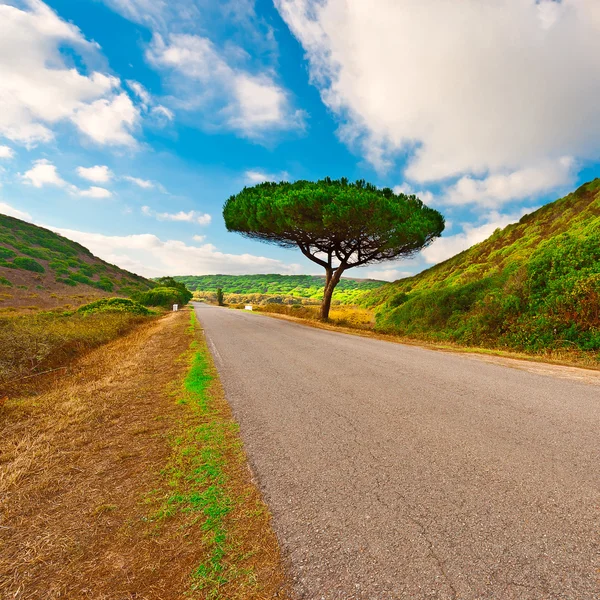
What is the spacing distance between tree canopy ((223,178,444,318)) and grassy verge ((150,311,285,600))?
51.1ft

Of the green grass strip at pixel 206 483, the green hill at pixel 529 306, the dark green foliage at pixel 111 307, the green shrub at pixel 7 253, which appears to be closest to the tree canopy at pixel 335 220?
the green hill at pixel 529 306

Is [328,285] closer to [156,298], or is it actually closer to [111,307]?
[111,307]

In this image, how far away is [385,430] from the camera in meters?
3.88

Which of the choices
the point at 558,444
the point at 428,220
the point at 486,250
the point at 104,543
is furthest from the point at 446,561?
the point at 486,250

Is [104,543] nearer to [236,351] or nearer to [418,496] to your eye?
[418,496]

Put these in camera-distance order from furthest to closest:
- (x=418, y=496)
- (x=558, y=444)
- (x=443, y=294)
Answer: (x=443, y=294) < (x=558, y=444) < (x=418, y=496)

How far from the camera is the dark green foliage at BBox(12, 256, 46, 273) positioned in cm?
3672

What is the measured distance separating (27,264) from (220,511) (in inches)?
1924

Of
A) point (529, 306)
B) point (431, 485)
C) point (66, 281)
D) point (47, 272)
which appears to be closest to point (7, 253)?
point (47, 272)

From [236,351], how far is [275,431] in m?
5.95

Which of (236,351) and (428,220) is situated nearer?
(236,351)

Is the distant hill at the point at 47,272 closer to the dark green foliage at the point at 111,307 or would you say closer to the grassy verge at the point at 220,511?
the dark green foliage at the point at 111,307

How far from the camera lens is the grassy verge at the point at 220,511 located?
1.80 m

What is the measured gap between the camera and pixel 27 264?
37531mm
